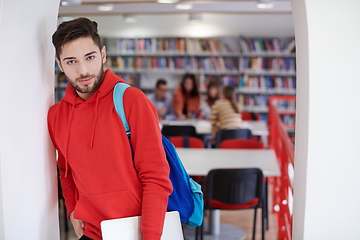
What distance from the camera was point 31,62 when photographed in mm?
1534

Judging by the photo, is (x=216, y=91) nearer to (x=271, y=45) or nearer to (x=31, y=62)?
(x=271, y=45)

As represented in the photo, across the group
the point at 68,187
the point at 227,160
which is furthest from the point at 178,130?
the point at 68,187

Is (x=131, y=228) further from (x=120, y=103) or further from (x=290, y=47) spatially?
(x=290, y=47)

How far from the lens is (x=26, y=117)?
4.97ft

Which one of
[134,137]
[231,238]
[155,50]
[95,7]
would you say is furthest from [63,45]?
[155,50]

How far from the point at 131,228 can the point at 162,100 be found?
195 inches

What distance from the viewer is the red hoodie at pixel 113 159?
1415 mm

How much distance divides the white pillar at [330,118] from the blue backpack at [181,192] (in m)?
0.44

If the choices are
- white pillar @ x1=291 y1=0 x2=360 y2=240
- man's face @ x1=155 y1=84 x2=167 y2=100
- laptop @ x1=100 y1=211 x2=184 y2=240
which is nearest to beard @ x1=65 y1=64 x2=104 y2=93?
laptop @ x1=100 y1=211 x2=184 y2=240

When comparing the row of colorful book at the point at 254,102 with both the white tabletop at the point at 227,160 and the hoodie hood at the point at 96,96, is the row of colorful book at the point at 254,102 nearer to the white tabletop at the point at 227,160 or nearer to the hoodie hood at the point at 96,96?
the white tabletop at the point at 227,160

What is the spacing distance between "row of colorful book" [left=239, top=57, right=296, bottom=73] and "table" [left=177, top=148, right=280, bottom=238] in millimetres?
4283

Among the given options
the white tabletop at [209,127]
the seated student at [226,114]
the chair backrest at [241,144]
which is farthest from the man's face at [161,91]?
the chair backrest at [241,144]

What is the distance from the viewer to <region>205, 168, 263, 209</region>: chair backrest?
298cm

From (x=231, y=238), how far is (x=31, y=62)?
2717mm
